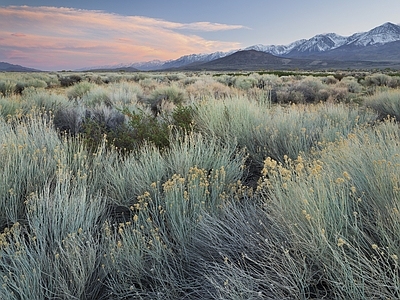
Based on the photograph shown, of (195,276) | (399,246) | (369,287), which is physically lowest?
(195,276)

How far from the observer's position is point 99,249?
9.30 ft

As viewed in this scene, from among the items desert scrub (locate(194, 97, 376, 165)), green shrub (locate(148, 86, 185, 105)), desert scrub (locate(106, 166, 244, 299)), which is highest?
green shrub (locate(148, 86, 185, 105))

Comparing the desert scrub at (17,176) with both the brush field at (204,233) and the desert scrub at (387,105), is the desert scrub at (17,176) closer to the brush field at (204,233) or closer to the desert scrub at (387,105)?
the brush field at (204,233)

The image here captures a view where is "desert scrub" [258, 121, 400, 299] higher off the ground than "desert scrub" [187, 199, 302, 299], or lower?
higher

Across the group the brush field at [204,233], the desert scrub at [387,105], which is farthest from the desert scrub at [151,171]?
the desert scrub at [387,105]

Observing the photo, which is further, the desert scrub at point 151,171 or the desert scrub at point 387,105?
the desert scrub at point 387,105

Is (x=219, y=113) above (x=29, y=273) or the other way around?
above

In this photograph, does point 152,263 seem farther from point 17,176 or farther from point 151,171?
point 17,176

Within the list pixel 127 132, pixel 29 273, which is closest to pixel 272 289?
pixel 29 273

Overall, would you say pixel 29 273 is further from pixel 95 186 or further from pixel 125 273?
pixel 95 186

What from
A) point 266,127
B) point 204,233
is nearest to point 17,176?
point 204,233

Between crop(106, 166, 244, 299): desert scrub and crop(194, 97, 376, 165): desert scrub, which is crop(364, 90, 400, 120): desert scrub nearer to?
crop(194, 97, 376, 165): desert scrub

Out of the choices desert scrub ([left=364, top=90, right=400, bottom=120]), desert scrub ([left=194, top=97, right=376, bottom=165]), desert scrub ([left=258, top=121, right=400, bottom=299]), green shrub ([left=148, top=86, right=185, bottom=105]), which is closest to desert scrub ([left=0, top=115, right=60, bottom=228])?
desert scrub ([left=258, top=121, right=400, bottom=299])

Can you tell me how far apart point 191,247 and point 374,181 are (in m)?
1.66
